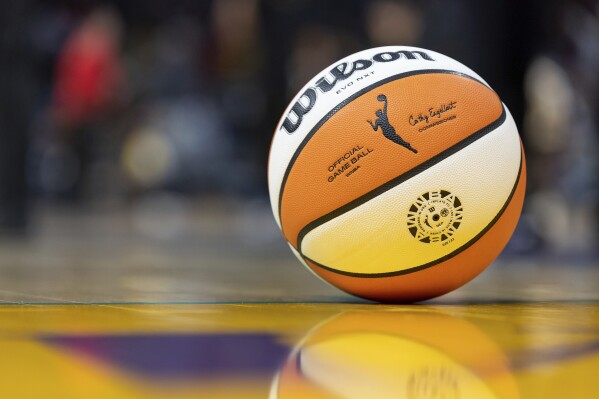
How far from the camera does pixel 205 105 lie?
18.2 metres

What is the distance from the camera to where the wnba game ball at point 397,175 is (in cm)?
293

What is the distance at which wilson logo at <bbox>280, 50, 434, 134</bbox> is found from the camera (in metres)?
3.09

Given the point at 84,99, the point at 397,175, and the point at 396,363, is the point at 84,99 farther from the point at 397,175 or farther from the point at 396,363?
the point at 396,363

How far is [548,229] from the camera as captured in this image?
26.5ft

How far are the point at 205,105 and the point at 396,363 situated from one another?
16.2m

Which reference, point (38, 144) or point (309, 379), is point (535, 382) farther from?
point (38, 144)

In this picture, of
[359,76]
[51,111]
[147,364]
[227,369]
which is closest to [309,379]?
[227,369]

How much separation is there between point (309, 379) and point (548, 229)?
6424 mm

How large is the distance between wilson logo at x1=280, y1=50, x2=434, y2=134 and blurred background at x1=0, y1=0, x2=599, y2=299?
9.54 feet

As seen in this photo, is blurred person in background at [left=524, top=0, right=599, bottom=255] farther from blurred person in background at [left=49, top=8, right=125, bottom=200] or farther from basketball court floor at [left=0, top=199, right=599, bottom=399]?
blurred person in background at [left=49, top=8, right=125, bottom=200]

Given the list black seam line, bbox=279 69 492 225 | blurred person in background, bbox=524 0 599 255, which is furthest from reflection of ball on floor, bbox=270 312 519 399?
blurred person in background, bbox=524 0 599 255

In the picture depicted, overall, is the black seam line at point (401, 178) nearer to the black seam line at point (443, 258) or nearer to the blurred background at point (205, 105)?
the black seam line at point (443, 258)

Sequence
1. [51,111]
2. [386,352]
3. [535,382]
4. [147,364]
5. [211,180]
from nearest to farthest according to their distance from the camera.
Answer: [535,382]
[147,364]
[386,352]
[51,111]
[211,180]

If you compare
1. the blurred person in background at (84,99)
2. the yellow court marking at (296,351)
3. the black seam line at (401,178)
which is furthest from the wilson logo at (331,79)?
the blurred person in background at (84,99)
